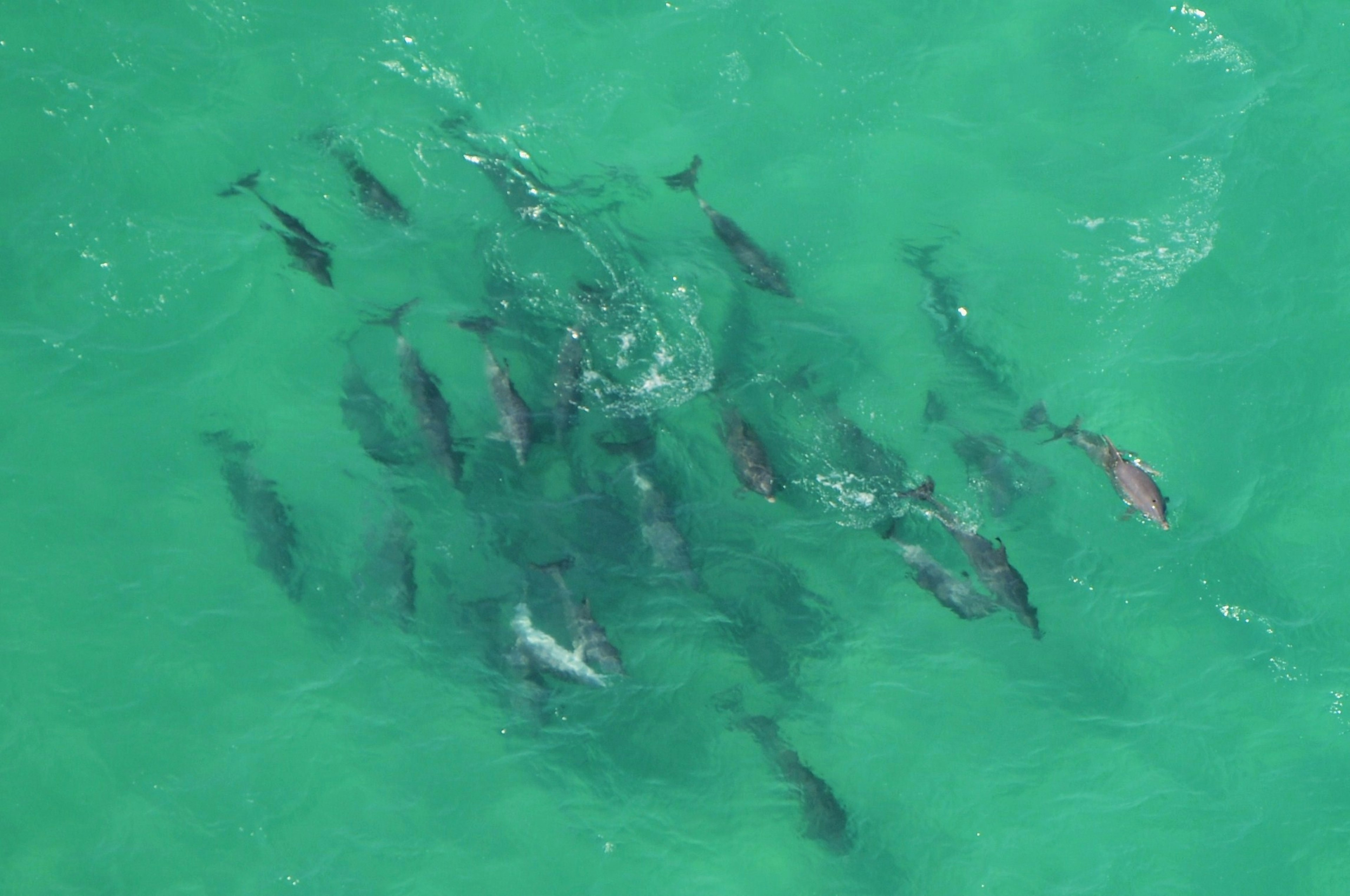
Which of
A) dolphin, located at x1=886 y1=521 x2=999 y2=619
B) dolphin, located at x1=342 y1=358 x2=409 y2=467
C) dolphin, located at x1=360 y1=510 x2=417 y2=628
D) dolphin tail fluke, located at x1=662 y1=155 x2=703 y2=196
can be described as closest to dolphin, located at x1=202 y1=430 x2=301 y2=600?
dolphin, located at x1=360 y1=510 x2=417 y2=628

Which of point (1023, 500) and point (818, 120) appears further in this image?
point (818, 120)

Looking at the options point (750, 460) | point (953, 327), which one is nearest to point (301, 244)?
point (750, 460)

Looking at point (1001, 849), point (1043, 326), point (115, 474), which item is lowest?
point (115, 474)

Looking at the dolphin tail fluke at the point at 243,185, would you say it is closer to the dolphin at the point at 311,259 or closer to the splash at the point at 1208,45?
the dolphin at the point at 311,259

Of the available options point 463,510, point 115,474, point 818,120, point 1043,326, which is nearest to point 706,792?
point 463,510

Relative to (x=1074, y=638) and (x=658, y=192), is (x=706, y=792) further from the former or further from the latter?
(x=658, y=192)

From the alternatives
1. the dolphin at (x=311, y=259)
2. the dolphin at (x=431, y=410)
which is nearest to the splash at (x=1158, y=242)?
the dolphin at (x=431, y=410)

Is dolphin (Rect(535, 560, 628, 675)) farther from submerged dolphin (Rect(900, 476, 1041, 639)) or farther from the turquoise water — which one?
submerged dolphin (Rect(900, 476, 1041, 639))
